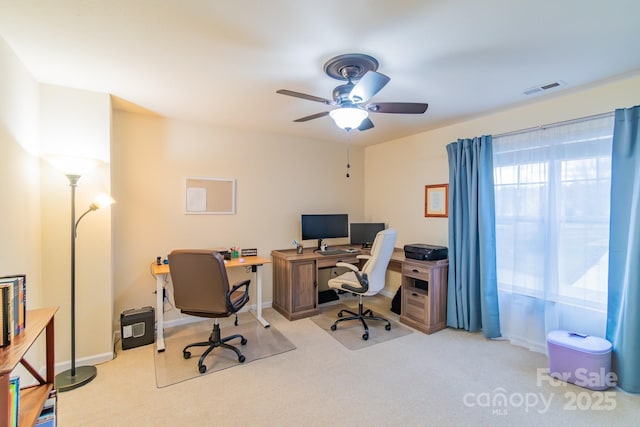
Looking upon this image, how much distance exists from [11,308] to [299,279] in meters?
2.64

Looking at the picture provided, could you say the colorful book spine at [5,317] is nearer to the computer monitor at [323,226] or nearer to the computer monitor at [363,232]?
the computer monitor at [323,226]

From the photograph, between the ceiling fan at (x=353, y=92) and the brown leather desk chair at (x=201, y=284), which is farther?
the brown leather desk chair at (x=201, y=284)

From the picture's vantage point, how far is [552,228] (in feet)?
8.82

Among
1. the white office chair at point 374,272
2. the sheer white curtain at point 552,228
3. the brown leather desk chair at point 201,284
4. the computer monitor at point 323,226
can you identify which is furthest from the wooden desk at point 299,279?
the sheer white curtain at point 552,228

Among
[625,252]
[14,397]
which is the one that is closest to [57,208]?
[14,397]

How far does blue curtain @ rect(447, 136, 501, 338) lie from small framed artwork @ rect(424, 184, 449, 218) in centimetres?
25

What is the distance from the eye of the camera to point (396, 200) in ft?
14.4

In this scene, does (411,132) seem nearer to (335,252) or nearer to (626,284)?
(335,252)

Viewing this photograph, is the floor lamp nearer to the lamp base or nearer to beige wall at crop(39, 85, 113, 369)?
the lamp base

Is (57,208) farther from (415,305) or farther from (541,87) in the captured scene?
(541,87)

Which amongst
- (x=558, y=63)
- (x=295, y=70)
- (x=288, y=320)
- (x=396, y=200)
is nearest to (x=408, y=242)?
(x=396, y=200)

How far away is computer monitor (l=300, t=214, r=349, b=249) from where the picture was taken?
4.11 meters

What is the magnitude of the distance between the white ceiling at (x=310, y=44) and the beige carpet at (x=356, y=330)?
8.09 ft

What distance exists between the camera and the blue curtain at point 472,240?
10.1ft
